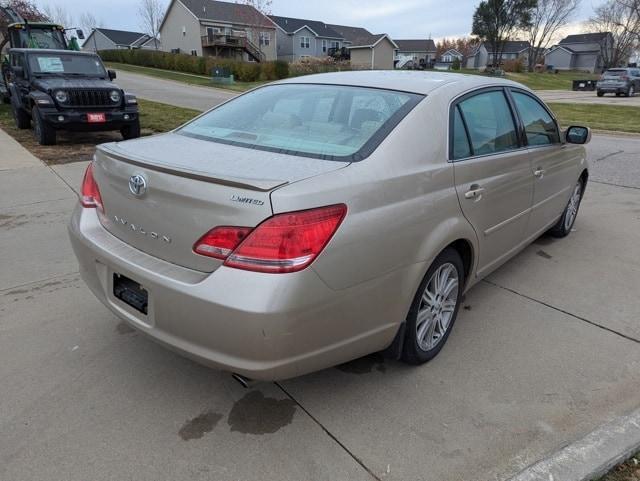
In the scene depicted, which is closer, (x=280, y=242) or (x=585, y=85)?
(x=280, y=242)

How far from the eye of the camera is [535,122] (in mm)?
3938

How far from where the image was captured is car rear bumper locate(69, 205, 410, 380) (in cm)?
196

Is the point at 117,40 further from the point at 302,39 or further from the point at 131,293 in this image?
the point at 131,293

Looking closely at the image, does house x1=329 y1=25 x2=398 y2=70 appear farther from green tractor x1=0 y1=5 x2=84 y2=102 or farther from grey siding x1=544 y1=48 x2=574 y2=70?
green tractor x1=0 y1=5 x2=84 y2=102

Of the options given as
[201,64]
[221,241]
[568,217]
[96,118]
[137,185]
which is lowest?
[568,217]

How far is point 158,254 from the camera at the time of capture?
2303 mm

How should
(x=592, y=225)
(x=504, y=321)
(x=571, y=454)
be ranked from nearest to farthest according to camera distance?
(x=571, y=454)
(x=504, y=321)
(x=592, y=225)

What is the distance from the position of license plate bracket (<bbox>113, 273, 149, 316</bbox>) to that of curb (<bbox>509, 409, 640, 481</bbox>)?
1.80 m

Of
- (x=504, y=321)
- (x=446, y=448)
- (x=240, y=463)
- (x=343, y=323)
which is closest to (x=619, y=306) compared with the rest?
(x=504, y=321)

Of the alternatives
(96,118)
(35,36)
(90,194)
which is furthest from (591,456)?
(35,36)

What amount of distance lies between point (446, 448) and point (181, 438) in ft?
4.00

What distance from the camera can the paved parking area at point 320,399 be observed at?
2.18m

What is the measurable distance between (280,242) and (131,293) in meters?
0.91

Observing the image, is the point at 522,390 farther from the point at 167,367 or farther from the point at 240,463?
the point at 167,367
